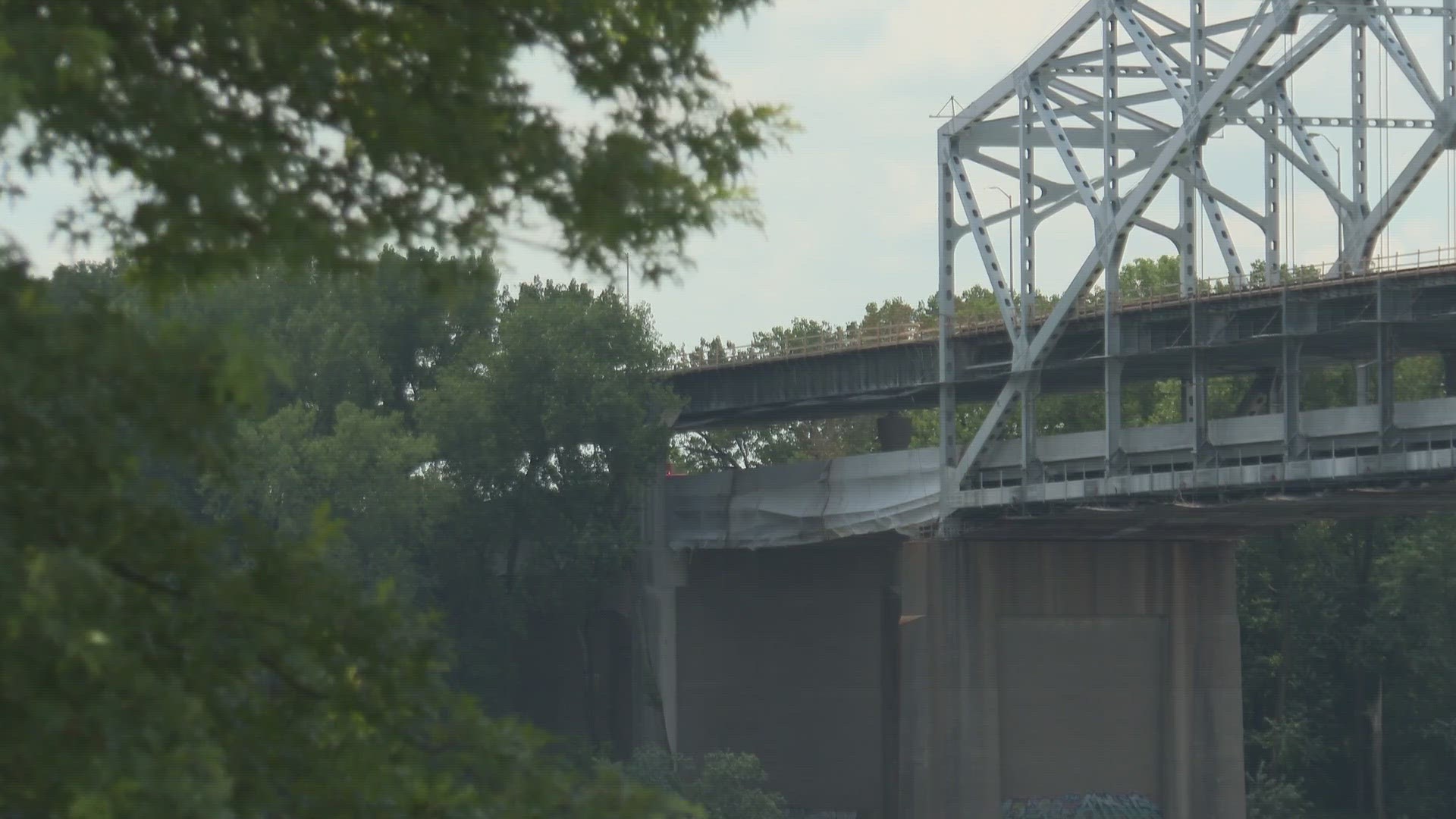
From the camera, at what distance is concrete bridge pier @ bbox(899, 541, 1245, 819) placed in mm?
68250

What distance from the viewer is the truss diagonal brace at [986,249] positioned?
214 ft

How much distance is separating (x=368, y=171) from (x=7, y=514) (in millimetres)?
2927

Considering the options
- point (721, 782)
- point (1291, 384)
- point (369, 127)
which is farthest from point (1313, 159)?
point (369, 127)

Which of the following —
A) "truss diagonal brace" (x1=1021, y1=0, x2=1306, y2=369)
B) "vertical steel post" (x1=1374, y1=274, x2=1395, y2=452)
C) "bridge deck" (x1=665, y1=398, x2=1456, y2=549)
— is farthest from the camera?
"truss diagonal brace" (x1=1021, y1=0, x2=1306, y2=369)

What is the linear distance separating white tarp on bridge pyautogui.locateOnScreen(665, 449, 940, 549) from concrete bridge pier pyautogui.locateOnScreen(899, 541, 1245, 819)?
1.49 m

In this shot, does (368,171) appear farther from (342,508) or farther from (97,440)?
(342,508)

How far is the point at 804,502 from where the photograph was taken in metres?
72.3

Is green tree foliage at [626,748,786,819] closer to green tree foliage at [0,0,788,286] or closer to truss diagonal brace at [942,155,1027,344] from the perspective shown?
truss diagonal brace at [942,155,1027,344]

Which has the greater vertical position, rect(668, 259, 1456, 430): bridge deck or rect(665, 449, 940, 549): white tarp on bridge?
rect(668, 259, 1456, 430): bridge deck

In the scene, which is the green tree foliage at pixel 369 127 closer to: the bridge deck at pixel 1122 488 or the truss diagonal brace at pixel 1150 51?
the bridge deck at pixel 1122 488

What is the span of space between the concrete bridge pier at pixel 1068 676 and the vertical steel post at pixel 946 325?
2.22 m

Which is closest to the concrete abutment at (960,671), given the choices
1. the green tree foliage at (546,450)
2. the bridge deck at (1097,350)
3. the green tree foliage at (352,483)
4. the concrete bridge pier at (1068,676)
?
the concrete bridge pier at (1068,676)

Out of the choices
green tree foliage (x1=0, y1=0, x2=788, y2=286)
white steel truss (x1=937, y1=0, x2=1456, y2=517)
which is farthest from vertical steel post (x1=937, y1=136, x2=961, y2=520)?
green tree foliage (x1=0, y1=0, x2=788, y2=286)

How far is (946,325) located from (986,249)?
8.82 ft
